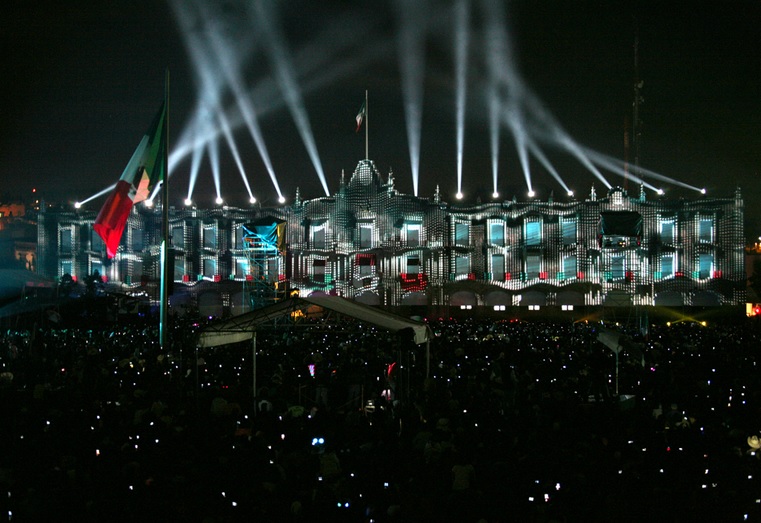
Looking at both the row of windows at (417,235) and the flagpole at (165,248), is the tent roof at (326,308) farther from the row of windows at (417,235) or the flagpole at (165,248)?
the row of windows at (417,235)

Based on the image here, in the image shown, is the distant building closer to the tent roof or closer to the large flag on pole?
the large flag on pole

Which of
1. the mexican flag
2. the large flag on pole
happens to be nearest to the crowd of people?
the large flag on pole

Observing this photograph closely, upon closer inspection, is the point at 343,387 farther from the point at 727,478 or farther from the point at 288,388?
the point at 727,478

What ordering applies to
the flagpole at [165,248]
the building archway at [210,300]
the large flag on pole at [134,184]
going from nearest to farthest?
1. the large flag on pole at [134,184]
2. the flagpole at [165,248]
3. the building archway at [210,300]

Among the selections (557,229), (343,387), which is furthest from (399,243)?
(343,387)

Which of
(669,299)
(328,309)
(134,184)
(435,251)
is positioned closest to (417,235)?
(435,251)

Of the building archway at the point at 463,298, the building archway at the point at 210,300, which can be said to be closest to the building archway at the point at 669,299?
the building archway at the point at 463,298
